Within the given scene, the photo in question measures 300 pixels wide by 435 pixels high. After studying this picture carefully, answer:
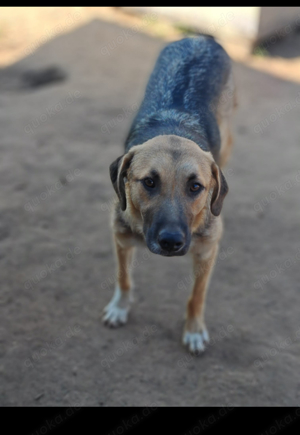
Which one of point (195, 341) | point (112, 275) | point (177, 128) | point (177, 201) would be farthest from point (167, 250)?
point (112, 275)

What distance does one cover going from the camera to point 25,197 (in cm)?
617

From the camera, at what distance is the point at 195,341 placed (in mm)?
4605

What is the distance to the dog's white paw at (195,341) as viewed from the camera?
4582mm

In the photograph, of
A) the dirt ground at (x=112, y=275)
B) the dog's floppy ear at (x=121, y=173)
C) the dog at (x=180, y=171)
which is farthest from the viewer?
the dirt ground at (x=112, y=275)

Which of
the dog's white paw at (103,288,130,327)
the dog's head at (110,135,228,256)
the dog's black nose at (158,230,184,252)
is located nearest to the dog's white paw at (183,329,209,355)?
the dog's white paw at (103,288,130,327)

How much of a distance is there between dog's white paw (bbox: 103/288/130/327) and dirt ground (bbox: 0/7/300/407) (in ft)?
0.30

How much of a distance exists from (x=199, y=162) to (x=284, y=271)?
242 cm

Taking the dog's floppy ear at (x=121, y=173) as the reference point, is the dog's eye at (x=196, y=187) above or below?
above

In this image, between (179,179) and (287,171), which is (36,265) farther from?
(287,171)

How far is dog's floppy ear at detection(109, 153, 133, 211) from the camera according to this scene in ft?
A: 12.8

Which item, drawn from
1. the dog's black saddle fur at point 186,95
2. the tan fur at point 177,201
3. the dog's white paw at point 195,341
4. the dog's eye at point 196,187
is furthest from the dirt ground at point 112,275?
the dog's eye at point 196,187

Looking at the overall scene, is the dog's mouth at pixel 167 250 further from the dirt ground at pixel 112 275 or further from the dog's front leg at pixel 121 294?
the dirt ground at pixel 112 275

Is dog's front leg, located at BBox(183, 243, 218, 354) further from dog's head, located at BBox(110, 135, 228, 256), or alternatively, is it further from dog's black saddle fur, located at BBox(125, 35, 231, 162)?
dog's black saddle fur, located at BBox(125, 35, 231, 162)

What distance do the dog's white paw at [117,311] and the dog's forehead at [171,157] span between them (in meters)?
1.69
